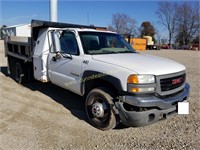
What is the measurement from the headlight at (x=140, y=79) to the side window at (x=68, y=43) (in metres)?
1.64

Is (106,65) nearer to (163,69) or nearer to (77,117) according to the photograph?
(163,69)

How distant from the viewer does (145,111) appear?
12.5 feet

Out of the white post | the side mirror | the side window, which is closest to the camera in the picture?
the side window

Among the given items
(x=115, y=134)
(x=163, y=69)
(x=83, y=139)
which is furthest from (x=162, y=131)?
(x=83, y=139)

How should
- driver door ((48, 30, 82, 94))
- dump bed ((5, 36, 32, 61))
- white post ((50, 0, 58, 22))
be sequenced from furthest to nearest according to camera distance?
white post ((50, 0, 58, 22))
dump bed ((5, 36, 32, 61))
driver door ((48, 30, 82, 94))

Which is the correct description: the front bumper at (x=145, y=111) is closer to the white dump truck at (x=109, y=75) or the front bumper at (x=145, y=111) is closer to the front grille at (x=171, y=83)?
the white dump truck at (x=109, y=75)

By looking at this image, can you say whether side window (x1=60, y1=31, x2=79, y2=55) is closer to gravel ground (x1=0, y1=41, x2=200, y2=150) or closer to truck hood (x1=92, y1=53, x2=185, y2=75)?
truck hood (x1=92, y1=53, x2=185, y2=75)

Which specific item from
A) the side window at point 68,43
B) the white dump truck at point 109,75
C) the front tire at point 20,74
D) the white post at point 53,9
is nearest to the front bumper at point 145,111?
the white dump truck at point 109,75

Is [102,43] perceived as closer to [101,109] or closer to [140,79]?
[101,109]

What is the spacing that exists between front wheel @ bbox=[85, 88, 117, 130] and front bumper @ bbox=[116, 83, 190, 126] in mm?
268

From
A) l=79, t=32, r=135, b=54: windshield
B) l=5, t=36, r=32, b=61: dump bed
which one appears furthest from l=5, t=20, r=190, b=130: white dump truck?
l=5, t=36, r=32, b=61: dump bed

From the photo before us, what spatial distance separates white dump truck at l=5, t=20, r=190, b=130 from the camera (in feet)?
12.6

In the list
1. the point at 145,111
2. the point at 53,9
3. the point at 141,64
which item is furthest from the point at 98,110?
the point at 53,9

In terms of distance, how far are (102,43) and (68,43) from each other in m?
0.81
